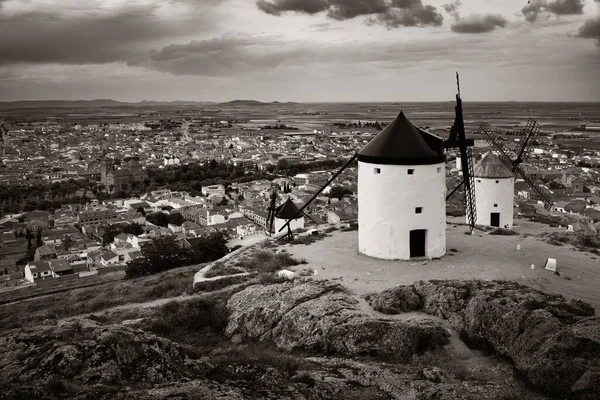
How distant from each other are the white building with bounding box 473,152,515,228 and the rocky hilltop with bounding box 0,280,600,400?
12.1 m

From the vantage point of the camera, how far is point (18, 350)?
930 cm

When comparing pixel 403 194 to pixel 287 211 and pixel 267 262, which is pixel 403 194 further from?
pixel 287 211

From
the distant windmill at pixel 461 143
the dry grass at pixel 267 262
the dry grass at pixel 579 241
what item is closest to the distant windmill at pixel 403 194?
the distant windmill at pixel 461 143

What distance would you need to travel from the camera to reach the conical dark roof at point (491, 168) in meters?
24.2

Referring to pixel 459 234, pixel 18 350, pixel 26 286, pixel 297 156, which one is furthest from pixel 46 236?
pixel 297 156

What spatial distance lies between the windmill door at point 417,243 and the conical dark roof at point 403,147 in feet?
7.64

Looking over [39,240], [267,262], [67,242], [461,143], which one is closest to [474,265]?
[461,143]

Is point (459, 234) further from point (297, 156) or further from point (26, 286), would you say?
point (297, 156)

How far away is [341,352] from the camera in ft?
37.6

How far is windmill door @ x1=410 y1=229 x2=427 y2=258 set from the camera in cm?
1762

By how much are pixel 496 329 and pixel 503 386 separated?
1.72m

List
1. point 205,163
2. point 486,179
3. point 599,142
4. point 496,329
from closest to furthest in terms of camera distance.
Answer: point 496,329 < point 486,179 < point 205,163 < point 599,142

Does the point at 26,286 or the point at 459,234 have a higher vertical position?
the point at 459,234

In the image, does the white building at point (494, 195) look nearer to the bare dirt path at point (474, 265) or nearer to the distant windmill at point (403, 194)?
the bare dirt path at point (474, 265)
